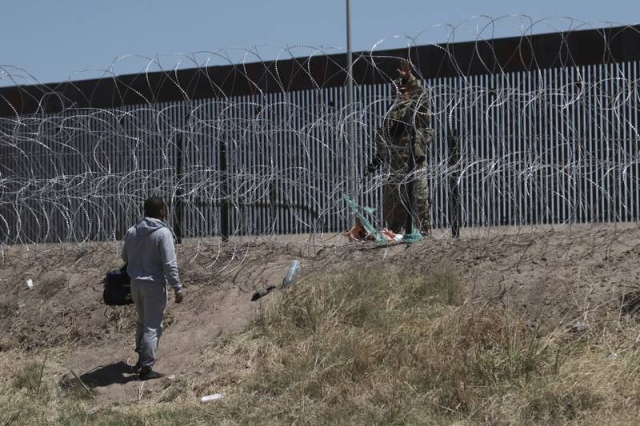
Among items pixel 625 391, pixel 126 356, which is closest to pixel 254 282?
pixel 126 356

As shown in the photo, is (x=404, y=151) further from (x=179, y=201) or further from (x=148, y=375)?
(x=148, y=375)

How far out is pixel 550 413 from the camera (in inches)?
279

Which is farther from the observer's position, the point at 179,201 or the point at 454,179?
the point at 179,201

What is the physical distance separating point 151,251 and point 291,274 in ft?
4.62

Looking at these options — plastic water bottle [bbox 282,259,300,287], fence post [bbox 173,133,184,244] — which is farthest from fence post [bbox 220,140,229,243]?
plastic water bottle [bbox 282,259,300,287]

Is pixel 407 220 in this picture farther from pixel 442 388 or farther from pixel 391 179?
pixel 442 388

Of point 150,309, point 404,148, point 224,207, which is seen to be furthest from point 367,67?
point 150,309

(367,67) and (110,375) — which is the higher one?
(367,67)

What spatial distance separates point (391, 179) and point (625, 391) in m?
4.58

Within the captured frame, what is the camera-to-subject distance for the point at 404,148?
37.0 feet

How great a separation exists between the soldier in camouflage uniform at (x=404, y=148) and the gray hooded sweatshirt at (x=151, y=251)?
2.76m

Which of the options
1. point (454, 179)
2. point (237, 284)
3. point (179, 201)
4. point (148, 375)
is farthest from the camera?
point (179, 201)

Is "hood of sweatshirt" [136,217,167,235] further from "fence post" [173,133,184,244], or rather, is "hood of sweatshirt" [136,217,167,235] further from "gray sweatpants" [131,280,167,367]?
"fence post" [173,133,184,244]

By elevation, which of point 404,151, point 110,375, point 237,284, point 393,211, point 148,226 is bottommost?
point 110,375
